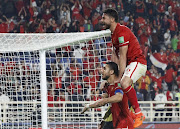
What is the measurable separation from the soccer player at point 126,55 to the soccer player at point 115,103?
0.44ft

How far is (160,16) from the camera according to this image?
20078mm

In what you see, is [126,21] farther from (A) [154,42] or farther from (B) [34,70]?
(B) [34,70]

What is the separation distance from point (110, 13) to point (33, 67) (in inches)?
144

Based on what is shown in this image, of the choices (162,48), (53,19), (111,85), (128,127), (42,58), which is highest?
(53,19)

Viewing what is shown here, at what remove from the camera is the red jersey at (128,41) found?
6344 mm

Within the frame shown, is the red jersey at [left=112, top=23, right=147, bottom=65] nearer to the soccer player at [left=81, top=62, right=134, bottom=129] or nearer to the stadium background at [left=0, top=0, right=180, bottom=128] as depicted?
the soccer player at [left=81, top=62, right=134, bottom=129]

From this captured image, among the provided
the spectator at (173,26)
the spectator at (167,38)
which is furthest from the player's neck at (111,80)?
the spectator at (173,26)

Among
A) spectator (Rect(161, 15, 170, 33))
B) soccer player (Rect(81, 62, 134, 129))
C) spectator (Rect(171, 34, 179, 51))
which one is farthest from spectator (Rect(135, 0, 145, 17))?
soccer player (Rect(81, 62, 134, 129))

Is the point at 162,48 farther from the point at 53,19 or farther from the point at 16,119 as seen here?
the point at 16,119

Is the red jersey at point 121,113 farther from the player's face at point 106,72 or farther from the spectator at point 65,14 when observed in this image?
the spectator at point 65,14

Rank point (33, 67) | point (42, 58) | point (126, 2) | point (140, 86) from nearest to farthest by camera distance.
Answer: point (42, 58) < point (33, 67) < point (140, 86) < point (126, 2)

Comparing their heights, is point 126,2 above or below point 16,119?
above

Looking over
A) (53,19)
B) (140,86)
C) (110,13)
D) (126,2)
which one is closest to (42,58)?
(110,13)

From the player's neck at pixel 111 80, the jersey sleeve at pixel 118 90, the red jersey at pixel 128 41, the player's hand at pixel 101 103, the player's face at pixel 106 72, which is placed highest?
the red jersey at pixel 128 41
